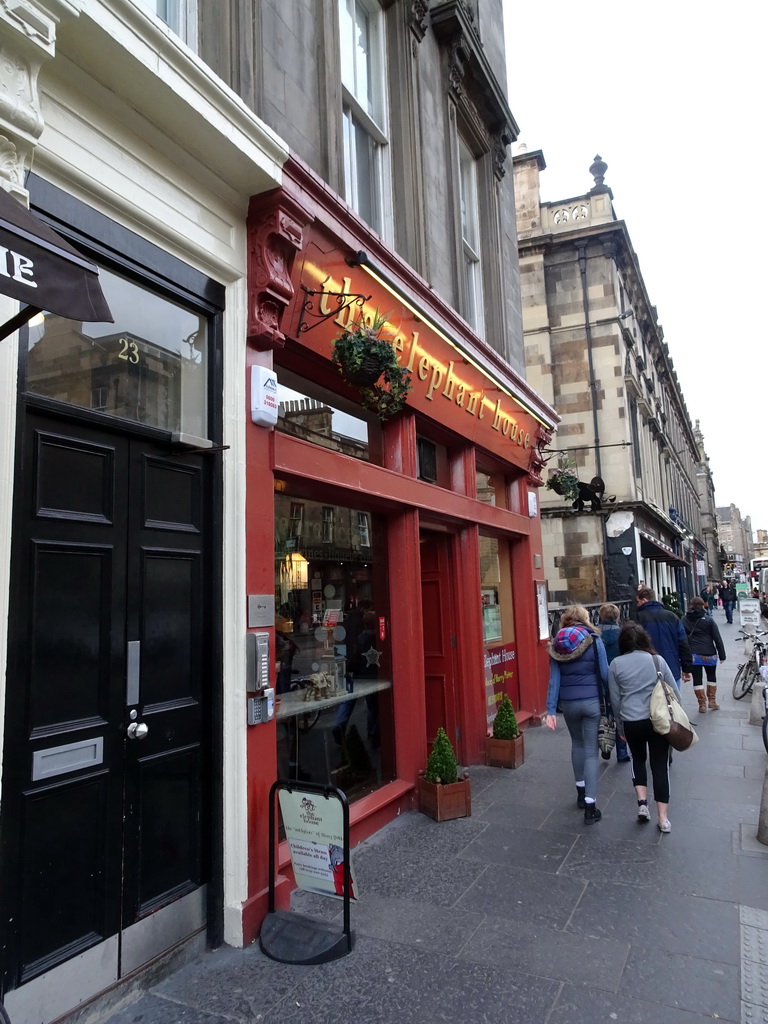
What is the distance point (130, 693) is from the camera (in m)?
3.78

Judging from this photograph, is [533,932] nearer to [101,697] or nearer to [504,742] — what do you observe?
[101,697]

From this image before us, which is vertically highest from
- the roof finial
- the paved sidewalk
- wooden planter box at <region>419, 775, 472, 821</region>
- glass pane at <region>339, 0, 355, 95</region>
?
the roof finial

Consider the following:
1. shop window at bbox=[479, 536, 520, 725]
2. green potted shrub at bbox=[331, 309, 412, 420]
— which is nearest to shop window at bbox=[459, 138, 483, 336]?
shop window at bbox=[479, 536, 520, 725]

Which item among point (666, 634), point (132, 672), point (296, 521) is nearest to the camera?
point (132, 672)

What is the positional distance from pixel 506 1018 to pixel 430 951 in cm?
72

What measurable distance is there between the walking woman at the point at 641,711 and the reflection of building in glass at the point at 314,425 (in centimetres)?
305

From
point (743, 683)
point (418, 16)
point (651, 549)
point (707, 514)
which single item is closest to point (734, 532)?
point (707, 514)

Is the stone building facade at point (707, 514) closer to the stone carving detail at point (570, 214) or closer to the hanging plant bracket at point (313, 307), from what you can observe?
the stone carving detail at point (570, 214)

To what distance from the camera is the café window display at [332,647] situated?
18.2 feet

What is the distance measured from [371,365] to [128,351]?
2196 millimetres

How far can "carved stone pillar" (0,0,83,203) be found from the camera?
3082 millimetres

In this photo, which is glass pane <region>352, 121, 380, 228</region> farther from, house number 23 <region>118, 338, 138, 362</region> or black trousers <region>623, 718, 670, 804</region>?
black trousers <region>623, 718, 670, 804</region>

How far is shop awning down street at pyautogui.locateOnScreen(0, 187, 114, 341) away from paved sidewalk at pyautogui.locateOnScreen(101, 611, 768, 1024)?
11.0 feet

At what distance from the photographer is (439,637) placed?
8289 mm
